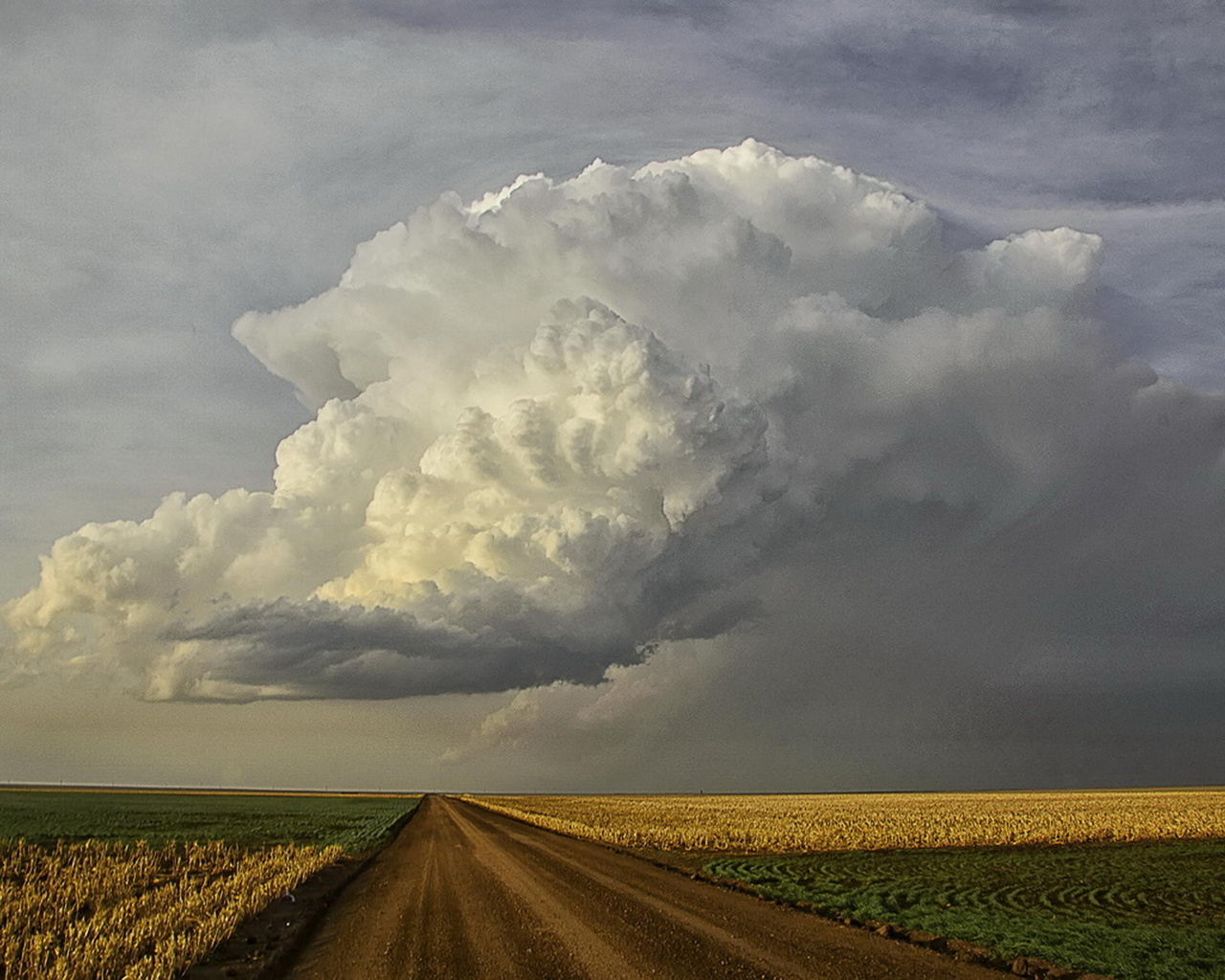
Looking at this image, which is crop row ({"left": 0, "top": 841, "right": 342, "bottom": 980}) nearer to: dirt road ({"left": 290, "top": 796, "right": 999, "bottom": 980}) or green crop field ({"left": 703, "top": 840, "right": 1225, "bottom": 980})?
dirt road ({"left": 290, "top": 796, "right": 999, "bottom": 980})

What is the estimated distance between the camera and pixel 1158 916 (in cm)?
2539

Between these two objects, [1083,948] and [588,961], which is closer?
[588,961]

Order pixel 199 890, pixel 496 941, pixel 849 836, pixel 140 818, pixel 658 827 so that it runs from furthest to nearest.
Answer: pixel 140 818, pixel 658 827, pixel 849 836, pixel 199 890, pixel 496 941

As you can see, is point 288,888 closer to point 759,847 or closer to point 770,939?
point 770,939

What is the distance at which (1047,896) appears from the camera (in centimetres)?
2941

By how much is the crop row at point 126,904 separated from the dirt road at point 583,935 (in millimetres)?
2490

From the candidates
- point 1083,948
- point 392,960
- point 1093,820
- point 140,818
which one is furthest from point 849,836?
point 140,818

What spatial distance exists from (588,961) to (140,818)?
271 ft

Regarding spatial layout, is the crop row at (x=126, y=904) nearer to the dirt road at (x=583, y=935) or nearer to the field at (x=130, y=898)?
the field at (x=130, y=898)

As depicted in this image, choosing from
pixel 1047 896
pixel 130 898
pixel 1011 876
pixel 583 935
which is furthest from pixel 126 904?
pixel 1011 876

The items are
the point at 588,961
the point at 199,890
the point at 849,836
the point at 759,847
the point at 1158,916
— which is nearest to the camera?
the point at 588,961

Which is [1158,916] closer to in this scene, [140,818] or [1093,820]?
[1093,820]

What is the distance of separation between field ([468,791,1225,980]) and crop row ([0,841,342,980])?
15546 millimetres

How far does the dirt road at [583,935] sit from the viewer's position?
55.1 ft
